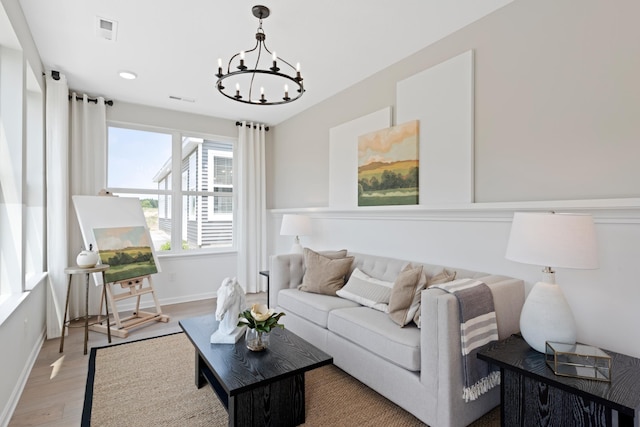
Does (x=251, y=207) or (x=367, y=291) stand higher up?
(x=251, y=207)

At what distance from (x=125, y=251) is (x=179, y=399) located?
2162mm

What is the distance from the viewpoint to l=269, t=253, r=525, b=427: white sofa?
5.99ft

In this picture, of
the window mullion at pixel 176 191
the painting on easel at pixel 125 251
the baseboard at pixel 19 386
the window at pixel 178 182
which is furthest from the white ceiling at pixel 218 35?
the baseboard at pixel 19 386

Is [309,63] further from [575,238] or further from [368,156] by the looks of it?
[575,238]

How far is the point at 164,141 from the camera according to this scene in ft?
15.8

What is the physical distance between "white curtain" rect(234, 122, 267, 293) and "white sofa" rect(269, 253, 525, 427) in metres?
2.32

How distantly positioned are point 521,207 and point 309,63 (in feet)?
7.52

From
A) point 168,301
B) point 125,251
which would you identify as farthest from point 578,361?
point 168,301

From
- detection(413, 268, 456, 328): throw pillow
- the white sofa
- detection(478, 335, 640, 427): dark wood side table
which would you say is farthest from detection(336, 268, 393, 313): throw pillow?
detection(478, 335, 640, 427): dark wood side table

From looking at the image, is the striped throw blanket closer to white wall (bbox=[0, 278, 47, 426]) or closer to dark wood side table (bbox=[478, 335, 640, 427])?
dark wood side table (bbox=[478, 335, 640, 427])

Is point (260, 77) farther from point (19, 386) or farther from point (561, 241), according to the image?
point (19, 386)

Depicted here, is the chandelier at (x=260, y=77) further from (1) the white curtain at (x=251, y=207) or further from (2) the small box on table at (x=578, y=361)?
(2) the small box on table at (x=578, y=361)

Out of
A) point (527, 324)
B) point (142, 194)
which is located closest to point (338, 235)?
point (527, 324)

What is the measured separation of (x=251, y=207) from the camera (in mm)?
5234
